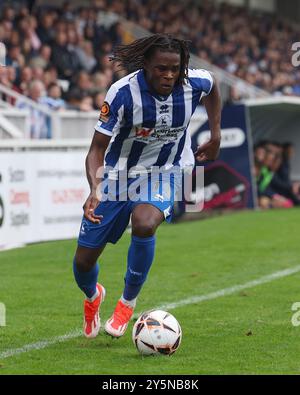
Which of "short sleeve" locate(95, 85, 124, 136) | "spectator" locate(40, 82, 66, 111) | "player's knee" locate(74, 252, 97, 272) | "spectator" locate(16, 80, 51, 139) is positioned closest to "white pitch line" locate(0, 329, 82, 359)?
"player's knee" locate(74, 252, 97, 272)

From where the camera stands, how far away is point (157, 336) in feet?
19.6

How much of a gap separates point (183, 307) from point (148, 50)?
100 inches

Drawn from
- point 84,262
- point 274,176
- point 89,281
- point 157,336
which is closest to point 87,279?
point 89,281

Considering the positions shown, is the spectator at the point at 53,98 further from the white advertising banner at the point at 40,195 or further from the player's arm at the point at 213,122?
the player's arm at the point at 213,122

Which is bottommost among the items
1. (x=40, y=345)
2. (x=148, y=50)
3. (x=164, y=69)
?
(x=40, y=345)

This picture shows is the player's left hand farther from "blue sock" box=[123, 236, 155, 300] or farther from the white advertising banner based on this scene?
the white advertising banner

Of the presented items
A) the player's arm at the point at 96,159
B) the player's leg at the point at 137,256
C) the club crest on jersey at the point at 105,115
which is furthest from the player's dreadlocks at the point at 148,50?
the player's leg at the point at 137,256

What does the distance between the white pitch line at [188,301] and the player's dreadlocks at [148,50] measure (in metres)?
1.90

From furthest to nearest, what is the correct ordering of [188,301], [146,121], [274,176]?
[274,176], [188,301], [146,121]

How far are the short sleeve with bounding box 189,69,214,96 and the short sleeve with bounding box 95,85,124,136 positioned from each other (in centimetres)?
60

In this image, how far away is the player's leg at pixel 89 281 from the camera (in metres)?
6.43

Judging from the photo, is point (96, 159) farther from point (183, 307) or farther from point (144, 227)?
point (183, 307)
